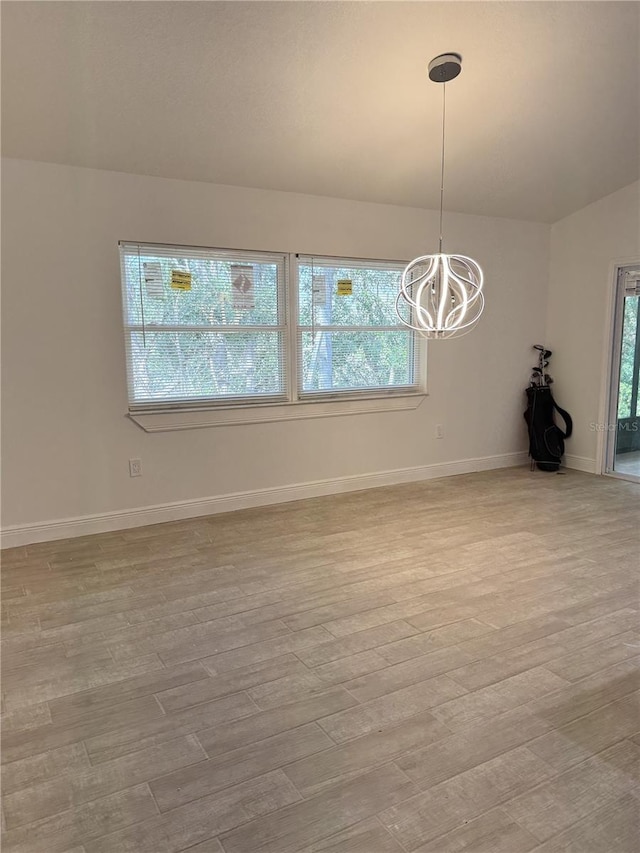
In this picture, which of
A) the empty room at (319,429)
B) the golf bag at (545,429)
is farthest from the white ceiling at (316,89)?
the golf bag at (545,429)

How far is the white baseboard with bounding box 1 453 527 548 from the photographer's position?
367 cm

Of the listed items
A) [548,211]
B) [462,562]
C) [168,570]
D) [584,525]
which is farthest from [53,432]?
[548,211]

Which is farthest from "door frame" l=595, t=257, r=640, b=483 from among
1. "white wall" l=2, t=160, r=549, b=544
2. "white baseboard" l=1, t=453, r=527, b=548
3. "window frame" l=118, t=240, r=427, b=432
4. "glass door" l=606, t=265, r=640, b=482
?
"window frame" l=118, t=240, r=427, b=432

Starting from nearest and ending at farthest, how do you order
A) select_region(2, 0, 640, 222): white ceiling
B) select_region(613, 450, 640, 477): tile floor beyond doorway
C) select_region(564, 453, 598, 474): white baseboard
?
1. select_region(2, 0, 640, 222): white ceiling
2. select_region(613, 450, 640, 477): tile floor beyond doorway
3. select_region(564, 453, 598, 474): white baseboard

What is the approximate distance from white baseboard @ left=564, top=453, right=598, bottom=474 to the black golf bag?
0.15 metres

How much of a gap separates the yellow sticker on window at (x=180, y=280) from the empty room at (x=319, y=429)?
29 millimetres

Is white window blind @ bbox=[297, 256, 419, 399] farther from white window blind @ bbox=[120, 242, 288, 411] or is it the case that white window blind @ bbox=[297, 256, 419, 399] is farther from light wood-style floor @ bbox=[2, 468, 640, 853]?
light wood-style floor @ bbox=[2, 468, 640, 853]

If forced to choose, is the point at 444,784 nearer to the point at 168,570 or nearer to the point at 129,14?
the point at 168,570

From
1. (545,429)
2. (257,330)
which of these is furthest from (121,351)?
(545,429)

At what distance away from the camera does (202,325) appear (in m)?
4.06

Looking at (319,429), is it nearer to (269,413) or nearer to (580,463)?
(269,413)

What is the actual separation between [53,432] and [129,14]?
234 centimetres

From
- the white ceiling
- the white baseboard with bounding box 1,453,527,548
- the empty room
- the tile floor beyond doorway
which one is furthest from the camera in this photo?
the tile floor beyond doorway

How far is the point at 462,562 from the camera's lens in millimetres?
3316
